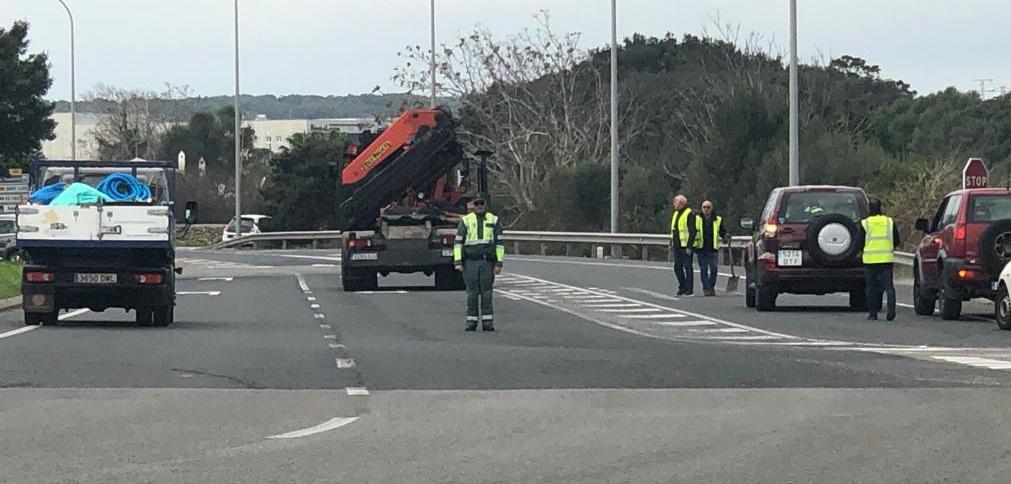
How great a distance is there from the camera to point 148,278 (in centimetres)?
2141

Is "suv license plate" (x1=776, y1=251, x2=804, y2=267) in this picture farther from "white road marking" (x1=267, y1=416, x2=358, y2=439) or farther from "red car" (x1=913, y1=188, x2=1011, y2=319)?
"white road marking" (x1=267, y1=416, x2=358, y2=439)

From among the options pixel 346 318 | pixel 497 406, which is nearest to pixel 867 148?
pixel 346 318

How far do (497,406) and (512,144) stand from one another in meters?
51.6

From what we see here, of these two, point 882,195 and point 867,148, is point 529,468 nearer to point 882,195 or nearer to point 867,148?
point 882,195

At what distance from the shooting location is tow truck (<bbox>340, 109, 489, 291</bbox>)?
31.1 metres

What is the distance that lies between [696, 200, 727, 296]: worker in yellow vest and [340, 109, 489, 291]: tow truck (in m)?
4.43

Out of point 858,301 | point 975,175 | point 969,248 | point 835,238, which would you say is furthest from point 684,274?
point 969,248

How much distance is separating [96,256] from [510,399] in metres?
9.63

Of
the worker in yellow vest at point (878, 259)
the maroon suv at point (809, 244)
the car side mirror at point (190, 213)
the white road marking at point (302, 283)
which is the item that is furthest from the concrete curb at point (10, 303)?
the worker in yellow vest at point (878, 259)

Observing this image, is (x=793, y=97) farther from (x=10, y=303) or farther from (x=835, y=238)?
(x=10, y=303)

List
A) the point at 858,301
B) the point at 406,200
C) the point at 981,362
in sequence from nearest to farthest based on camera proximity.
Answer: the point at 981,362
the point at 858,301
the point at 406,200

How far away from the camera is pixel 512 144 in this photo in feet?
211

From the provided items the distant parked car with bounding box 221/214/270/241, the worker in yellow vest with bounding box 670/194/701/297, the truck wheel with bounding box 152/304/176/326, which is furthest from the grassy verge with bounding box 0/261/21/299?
the distant parked car with bounding box 221/214/270/241

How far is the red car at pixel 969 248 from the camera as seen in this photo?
70.1 feet
